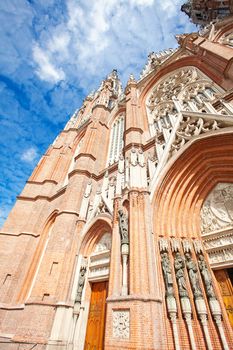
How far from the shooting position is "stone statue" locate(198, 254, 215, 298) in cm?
503

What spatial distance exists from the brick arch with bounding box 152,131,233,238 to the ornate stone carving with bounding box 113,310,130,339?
2.57 meters

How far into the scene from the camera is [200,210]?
7035 mm

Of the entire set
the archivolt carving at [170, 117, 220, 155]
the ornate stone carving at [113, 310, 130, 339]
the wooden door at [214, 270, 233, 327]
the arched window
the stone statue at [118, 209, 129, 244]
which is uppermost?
the arched window

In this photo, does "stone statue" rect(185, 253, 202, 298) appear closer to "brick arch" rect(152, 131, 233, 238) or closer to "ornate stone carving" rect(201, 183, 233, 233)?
"brick arch" rect(152, 131, 233, 238)

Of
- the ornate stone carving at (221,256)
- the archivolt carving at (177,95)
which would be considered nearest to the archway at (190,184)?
the ornate stone carving at (221,256)

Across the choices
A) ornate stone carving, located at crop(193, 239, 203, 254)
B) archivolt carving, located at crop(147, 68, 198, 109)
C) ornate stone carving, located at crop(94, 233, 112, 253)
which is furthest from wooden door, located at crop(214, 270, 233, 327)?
archivolt carving, located at crop(147, 68, 198, 109)

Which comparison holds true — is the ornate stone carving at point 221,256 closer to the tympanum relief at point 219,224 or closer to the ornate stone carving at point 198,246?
the tympanum relief at point 219,224

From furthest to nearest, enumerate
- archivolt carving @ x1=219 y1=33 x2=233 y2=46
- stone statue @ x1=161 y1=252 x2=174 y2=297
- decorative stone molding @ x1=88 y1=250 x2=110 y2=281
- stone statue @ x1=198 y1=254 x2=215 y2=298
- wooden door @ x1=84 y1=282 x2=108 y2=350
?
1. archivolt carving @ x1=219 y1=33 x2=233 y2=46
2. decorative stone molding @ x1=88 y1=250 x2=110 y2=281
3. wooden door @ x1=84 y1=282 x2=108 y2=350
4. stone statue @ x1=161 y1=252 x2=174 y2=297
5. stone statue @ x1=198 y1=254 x2=215 y2=298

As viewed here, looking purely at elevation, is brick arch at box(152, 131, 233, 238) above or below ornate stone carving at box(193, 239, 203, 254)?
above

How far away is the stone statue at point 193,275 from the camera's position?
5.06 metres

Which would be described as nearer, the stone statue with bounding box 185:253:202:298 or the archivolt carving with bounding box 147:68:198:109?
the stone statue with bounding box 185:253:202:298

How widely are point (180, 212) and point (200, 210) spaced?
2.52ft

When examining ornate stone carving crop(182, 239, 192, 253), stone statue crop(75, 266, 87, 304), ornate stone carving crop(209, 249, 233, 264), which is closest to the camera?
ornate stone carving crop(209, 249, 233, 264)

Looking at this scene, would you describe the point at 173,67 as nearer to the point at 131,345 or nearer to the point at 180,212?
the point at 180,212
